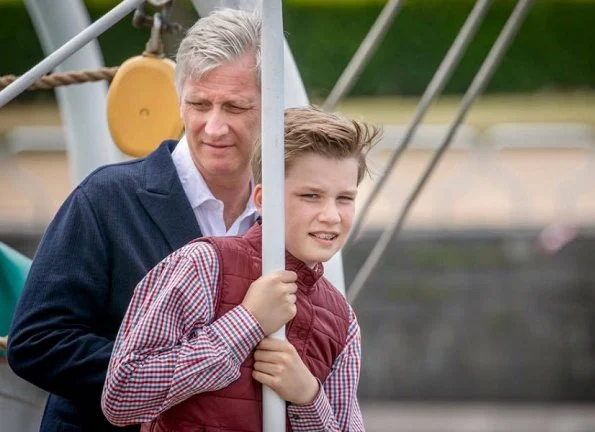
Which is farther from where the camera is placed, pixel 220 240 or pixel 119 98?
pixel 119 98

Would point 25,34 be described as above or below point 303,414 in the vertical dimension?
above

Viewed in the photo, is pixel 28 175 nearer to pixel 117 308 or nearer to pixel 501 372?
pixel 501 372

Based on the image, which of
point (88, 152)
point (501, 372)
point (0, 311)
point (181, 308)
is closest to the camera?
point (181, 308)

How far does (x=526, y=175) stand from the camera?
1224 cm

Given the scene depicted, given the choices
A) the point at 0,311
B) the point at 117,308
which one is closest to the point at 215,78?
the point at 117,308

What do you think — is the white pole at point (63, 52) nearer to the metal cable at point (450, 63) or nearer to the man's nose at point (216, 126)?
the man's nose at point (216, 126)

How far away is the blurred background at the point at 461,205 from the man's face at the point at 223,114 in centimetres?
478

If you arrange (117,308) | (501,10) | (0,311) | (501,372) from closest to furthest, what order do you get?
(117,308)
(0,311)
(501,372)
(501,10)

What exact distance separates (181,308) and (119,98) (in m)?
0.98

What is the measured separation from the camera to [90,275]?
7.04 feet

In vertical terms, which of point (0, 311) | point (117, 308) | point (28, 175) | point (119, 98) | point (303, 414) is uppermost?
point (28, 175)

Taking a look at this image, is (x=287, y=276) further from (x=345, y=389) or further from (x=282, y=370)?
(x=345, y=389)

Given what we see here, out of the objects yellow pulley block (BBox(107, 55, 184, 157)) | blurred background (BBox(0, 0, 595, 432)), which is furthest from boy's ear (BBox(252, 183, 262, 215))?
blurred background (BBox(0, 0, 595, 432))

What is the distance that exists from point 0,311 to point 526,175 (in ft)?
32.5
